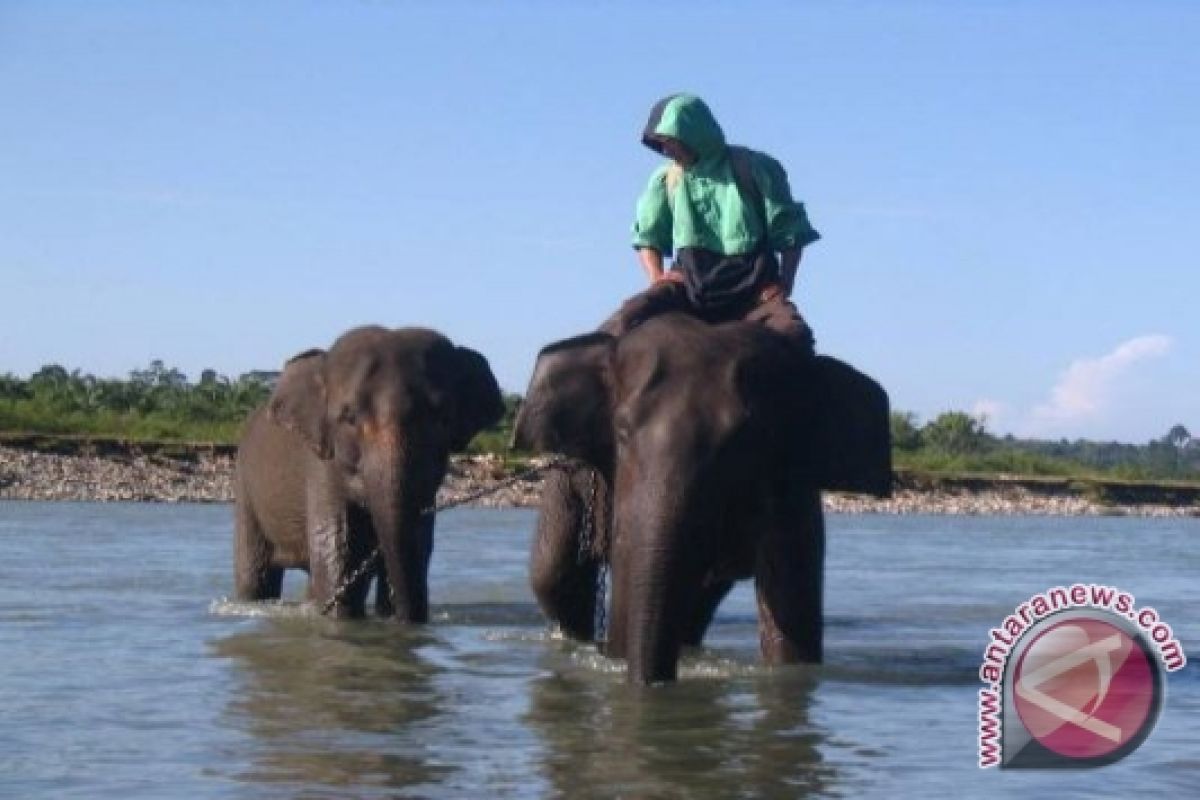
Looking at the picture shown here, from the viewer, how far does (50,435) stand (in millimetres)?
61625

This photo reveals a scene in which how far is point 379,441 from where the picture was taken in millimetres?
15406

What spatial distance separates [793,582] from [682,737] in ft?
4.81

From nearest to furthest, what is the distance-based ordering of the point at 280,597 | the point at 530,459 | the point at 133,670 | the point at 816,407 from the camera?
the point at 816,407 < the point at 133,670 < the point at 280,597 < the point at 530,459

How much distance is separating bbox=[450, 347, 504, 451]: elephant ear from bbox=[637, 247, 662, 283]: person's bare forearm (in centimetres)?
421

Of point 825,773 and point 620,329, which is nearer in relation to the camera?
point 825,773

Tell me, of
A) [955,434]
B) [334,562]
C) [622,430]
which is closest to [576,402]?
[622,430]

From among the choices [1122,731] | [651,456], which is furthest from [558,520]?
[1122,731]

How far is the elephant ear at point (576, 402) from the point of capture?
430 inches

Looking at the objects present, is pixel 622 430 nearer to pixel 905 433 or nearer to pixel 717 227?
pixel 717 227

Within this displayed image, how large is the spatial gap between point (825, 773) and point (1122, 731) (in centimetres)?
166

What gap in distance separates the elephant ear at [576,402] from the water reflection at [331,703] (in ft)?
4.35

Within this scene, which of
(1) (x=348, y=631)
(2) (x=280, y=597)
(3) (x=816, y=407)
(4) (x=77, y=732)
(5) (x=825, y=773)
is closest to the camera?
(5) (x=825, y=773)

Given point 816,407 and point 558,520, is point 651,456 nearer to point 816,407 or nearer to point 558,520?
point 816,407

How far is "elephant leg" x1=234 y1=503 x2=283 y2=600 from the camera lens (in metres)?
18.0
